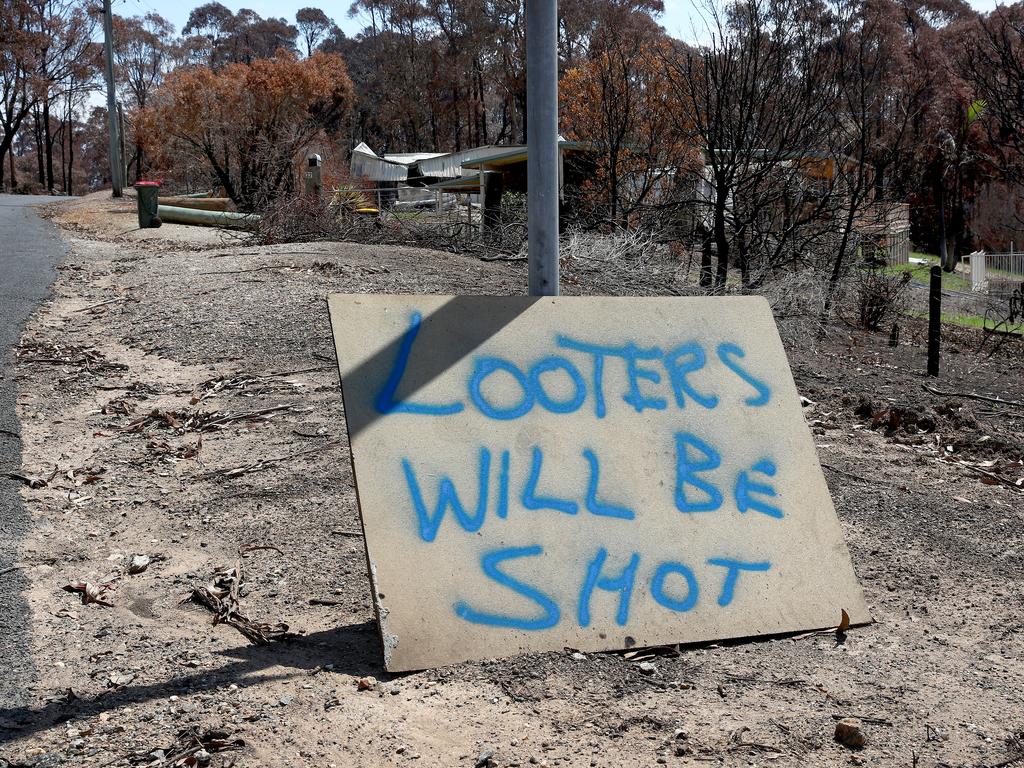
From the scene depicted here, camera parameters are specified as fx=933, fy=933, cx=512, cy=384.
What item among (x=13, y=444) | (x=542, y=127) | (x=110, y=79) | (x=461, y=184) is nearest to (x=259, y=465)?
(x=13, y=444)

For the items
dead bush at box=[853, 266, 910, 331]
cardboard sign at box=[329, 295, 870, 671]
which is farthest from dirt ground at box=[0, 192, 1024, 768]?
dead bush at box=[853, 266, 910, 331]

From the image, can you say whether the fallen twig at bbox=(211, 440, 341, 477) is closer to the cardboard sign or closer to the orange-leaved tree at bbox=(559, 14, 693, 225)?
the cardboard sign

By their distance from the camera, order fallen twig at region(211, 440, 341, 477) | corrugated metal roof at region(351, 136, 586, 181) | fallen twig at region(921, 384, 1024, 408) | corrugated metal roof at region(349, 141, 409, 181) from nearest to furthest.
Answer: fallen twig at region(211, 440, 341, 477) → fallen twig at region(921, 384, 1024, 408) → corrugated metal roof at region(351, 136, 586, 181) → corrugated metal roof at region(349, 141, 409, 181)

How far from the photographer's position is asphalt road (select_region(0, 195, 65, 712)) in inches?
110

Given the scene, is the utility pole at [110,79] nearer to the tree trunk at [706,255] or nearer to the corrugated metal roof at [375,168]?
the tree trunk at [706,255]

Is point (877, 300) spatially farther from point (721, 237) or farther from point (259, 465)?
point (259, 465)

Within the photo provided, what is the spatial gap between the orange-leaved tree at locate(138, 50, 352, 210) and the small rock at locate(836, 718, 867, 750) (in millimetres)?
15656

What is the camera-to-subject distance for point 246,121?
2544cm

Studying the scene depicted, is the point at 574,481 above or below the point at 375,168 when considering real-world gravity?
below

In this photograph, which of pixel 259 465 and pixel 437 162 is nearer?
pixel 259 465

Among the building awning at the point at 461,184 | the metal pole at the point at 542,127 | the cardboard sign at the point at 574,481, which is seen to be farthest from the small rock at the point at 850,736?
the building awning at the point at 461,184

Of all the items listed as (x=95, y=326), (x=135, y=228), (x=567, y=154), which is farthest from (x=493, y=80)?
(x=95, y=326)

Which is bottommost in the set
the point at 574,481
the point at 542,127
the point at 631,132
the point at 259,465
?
the point at 259,465

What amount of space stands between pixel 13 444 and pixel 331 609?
8.06 ft
